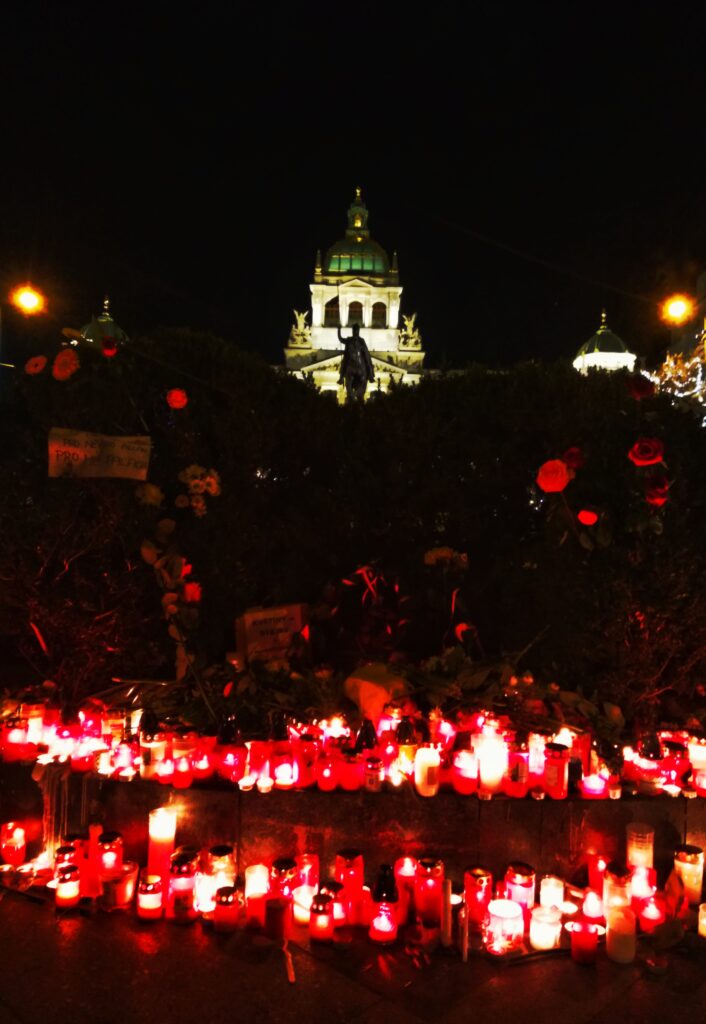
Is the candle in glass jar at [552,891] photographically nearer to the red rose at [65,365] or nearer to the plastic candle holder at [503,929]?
the plastic candle holder at [503,929]

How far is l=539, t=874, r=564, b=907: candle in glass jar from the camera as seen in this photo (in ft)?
9.49

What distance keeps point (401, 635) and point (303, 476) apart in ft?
4.46

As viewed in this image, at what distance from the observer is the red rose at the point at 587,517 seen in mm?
3753

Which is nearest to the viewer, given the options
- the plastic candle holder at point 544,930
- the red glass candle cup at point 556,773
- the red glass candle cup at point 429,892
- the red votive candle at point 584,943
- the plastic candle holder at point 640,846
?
the red votive candle at point 584,943

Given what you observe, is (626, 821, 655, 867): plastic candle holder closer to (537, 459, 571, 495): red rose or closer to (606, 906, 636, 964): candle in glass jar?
(606, 906, 636, 964): candle in glass jar

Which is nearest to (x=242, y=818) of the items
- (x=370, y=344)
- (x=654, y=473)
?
(x=654, y=473)

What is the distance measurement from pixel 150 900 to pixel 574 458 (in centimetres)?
318

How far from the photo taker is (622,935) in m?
2.66

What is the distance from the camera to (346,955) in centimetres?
269

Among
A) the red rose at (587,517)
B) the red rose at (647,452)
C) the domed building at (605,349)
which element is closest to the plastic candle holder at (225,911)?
the red rose at (587,517)

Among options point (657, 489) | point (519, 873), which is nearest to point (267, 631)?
point (519, 873)

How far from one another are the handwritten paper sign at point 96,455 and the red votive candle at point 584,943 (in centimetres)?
327

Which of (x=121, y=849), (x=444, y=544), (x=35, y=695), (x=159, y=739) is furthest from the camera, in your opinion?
(x=444, y=544)

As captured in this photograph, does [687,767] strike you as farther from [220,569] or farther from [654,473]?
[220,569]
